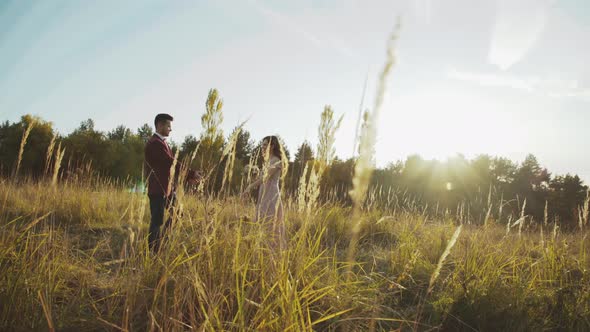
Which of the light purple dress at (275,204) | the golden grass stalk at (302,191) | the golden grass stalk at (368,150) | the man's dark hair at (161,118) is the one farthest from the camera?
the man's dark hair at (161,118)

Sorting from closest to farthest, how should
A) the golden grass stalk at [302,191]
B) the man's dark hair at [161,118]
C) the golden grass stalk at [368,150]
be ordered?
1. the golden grass stalk at [368,150]
2. the golden grass stalk at [302,191]
3. the man's dark hair at [161,118]

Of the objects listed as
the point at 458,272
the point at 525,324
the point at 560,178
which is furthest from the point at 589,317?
the point at 560,178

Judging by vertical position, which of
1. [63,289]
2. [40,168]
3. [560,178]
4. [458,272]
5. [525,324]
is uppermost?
[560,178]

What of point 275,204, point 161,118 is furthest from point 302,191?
point 161,118

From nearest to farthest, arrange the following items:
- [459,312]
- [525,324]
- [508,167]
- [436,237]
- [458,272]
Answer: [525,324]
[459,312]
[458,272]
[436,237]
[508,167]

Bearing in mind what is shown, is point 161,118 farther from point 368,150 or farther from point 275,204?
point 368,150

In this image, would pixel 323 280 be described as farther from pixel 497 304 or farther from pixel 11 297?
pixel 11 297

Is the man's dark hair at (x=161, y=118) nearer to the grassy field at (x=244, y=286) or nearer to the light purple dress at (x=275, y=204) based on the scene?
the light purple dress at (x=275, y=204)

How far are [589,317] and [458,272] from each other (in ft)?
2.69

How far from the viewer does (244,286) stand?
1.63 m

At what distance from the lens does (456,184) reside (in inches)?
1063

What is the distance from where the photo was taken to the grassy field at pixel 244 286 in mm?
1191

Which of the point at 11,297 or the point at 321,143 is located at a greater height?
the point at 321,143

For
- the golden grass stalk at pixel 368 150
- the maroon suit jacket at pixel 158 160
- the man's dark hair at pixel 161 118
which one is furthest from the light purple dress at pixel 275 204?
the man's dark hair at pixel 161 118
